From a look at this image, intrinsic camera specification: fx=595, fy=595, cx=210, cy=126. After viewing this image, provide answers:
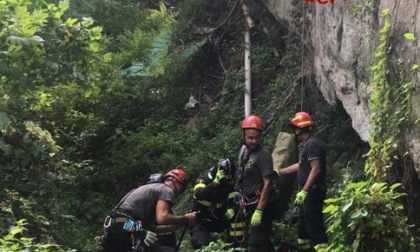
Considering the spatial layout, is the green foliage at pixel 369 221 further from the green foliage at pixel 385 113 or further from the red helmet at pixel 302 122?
the red helmet at pixel 302 122

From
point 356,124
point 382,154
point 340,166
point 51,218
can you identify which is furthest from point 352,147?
point 51,218

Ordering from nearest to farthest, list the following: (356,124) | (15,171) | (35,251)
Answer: (35,251), (356,124), (15,171)

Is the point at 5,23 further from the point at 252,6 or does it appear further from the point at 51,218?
the point at 252,6

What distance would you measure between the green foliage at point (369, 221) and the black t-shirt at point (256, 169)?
2053mm

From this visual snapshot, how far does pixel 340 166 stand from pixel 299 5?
291cm

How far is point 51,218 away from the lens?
27.2 feet

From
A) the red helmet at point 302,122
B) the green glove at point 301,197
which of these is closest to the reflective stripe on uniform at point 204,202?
the green glove at point 301,197

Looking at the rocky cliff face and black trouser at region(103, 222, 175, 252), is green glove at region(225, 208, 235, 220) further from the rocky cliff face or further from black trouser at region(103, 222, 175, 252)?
the rocky cliff face

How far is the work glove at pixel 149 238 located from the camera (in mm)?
6406

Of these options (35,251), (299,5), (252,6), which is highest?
(252,6)

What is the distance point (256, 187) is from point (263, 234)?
56 cm

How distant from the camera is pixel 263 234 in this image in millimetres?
6977

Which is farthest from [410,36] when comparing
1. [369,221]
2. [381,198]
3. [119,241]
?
[119,241]

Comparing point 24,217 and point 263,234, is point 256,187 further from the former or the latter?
point 24,217
